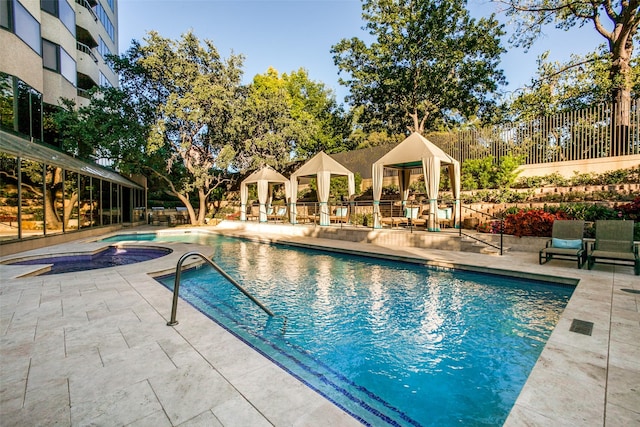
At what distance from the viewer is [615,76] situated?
11.1 m

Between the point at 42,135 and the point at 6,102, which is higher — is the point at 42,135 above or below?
below

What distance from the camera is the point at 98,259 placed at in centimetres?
884

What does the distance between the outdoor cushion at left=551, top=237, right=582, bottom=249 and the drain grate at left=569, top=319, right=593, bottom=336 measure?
3927mm

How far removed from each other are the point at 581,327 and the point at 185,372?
407 cm

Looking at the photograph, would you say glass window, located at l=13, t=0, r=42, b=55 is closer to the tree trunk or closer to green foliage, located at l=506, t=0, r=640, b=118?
green foliage, located at l=506, t=0, r=640, b=118

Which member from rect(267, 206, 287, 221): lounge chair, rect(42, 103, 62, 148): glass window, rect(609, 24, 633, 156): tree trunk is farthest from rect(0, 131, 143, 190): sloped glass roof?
rect(609, 24, 633, 156): tree trunk

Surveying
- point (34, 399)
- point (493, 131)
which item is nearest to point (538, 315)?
point (34, 399)

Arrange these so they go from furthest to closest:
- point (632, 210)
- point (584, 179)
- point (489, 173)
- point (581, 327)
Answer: point (489, 173)
point (584, 179)
point (632, 210)
point (581, 327)

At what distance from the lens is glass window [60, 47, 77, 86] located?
14815mm

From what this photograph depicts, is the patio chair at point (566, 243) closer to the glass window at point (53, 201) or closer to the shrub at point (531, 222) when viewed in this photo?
the shrub at point (531, 222)

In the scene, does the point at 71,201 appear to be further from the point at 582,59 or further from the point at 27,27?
the point at 582,59

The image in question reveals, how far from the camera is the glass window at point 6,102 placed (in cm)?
983

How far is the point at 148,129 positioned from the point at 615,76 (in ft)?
67.5

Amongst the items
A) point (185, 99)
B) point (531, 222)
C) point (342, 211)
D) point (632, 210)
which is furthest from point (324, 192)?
point (632, 210)
